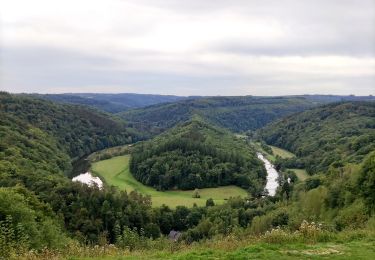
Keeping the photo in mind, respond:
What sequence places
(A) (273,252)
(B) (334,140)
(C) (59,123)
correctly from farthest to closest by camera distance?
(C) (59,123)
(B) (334,140)
(A) (273,252)

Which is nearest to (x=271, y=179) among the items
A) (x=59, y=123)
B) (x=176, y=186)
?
(x=176, y=186)

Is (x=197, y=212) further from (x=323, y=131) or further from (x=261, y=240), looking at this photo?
(x=323, y=131)

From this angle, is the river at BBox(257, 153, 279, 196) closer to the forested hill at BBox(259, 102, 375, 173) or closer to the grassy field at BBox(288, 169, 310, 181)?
the grassy field at BBox(288, 169, 310, 181)

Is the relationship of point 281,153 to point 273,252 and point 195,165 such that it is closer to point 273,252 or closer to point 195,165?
point 195,165

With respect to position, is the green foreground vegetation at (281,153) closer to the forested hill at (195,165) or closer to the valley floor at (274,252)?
the forested hill at (195,165)

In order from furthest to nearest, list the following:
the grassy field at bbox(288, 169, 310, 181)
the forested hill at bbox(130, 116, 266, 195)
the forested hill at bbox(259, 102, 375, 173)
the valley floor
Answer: the forested hill at bbox(130, 116, 266, 195) < the grassy field at bbox(288, 169, 310, 181) < the forested hill at bbox(259, 102, 375, 173) < the valley floor

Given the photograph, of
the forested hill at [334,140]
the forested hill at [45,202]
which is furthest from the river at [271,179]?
the forested hill at [45,202]

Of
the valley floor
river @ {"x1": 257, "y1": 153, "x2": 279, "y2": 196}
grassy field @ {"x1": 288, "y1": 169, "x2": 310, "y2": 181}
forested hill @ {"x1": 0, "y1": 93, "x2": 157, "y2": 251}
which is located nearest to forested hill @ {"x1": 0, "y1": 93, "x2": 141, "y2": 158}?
forested hill @ {"x1": 0, "y1": 93, "x2": 157, "y2": 251}
